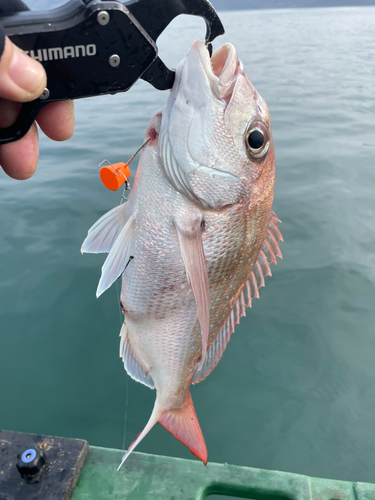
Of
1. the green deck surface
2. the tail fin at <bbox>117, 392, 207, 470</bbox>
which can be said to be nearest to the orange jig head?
the tail fin at <bbox>117, 392, 207, 470</bbox>

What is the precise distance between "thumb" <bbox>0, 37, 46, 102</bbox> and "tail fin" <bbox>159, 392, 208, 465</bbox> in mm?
1492

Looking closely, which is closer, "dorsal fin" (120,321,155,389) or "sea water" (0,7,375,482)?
"dorsal fin" (120,321,155,389)

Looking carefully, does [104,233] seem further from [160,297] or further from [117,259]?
[160,297]

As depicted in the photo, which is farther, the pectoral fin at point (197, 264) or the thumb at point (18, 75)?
the pectoral fin at point (197, 264)

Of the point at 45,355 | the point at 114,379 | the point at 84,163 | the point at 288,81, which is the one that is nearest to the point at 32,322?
the point at 45,355

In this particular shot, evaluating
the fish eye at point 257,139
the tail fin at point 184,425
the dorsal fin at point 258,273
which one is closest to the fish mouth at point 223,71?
the fish eye at point 257,139

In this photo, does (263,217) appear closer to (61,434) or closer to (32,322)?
(61,434)

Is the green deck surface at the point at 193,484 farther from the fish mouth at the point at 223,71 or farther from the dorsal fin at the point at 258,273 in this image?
the fish mouth at the point at 223,71

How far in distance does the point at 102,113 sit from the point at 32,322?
24.3 feet

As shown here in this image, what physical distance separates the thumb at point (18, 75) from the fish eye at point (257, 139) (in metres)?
0.75

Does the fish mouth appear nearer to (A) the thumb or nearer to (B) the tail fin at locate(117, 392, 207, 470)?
(A) the thumb

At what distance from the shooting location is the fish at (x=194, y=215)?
1383 millimetres

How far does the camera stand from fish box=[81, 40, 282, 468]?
1.38m

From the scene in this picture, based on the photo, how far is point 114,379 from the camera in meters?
2.97
